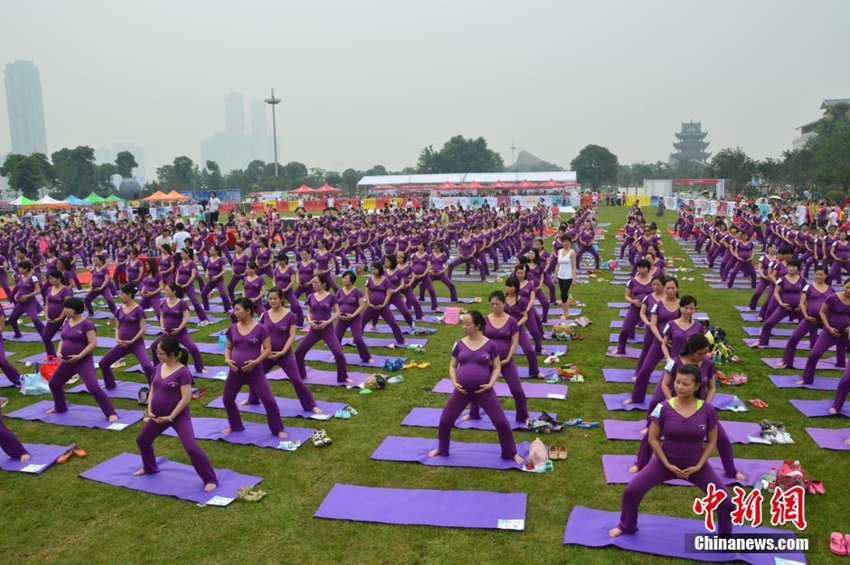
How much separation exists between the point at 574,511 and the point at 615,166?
83886 mm

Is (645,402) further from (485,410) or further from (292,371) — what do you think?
(292,371)

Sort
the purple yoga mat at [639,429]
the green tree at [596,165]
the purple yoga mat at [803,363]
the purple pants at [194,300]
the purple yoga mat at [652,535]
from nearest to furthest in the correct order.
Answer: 1. the purple yoga mat at [652,535]
2. the purple yoga mat at [639,429]
3. the purple yoga mat at [803,363]
4. the purple pants at [194,300]
5. the green tree at [596,165]

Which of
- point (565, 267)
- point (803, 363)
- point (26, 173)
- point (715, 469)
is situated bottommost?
point (715, 469)

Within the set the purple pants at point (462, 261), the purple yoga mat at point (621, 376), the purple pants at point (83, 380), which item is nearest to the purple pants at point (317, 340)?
the purple pants at point (83, 380)

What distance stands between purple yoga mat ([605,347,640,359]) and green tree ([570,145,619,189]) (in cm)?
7471

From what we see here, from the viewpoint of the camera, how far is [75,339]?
8.62m

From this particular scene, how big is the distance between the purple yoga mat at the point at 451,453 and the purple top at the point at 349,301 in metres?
3.19

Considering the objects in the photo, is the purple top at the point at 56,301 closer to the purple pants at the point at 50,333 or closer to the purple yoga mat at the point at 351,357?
the purple pants at the point at 50,333

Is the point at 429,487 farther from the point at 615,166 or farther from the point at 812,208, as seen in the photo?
the point at 615,166

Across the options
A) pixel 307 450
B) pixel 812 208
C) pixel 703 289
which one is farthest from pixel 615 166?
pixel 307 450

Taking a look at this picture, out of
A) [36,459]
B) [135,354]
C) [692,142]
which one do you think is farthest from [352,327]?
[692,142]

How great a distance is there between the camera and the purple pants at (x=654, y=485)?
5.21 m

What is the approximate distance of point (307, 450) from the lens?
7938 millimetres

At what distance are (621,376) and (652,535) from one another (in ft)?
16.2
